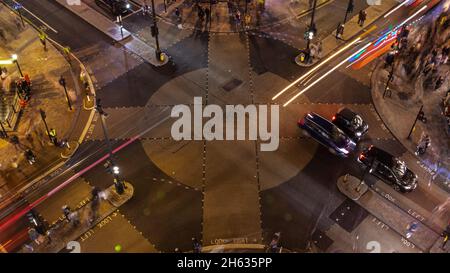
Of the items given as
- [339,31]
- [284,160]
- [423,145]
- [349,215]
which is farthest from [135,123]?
[423,145]

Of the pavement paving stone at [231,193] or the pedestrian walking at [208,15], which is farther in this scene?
the pedestrian walking at [208,15]

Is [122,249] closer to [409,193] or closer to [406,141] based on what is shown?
[409,193]

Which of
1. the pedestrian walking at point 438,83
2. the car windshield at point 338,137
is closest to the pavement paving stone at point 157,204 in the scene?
the car windshield at point 338,137

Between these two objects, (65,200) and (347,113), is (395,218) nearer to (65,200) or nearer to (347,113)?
(347,113)

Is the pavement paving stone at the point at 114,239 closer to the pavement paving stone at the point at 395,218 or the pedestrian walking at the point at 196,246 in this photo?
the pedestrian walking at the point at 196,246

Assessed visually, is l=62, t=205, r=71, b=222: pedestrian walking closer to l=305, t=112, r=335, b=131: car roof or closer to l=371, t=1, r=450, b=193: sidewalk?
l=305, t=112, r=335, b=131: car roof

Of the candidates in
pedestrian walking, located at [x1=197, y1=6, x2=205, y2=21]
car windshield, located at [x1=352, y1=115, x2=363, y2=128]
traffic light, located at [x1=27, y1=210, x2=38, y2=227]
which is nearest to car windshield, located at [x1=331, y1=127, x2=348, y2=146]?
car windshield, located at [x1=352, y1=115, x2=363, y2=128]

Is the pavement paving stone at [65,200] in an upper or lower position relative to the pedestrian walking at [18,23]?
lower
